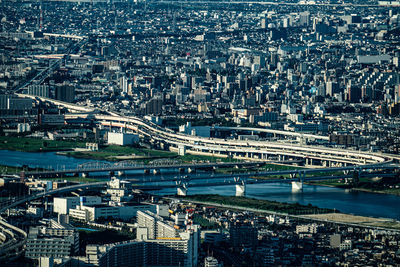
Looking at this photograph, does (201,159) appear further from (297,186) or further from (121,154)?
(297,186)

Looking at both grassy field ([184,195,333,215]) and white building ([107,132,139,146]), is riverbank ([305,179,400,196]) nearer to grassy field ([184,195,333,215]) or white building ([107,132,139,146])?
grassy field ([184,195,333,215])

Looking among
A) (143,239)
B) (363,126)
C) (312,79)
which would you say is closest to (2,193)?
(143,239)

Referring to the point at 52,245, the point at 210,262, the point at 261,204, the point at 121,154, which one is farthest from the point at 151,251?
the point at 121,154

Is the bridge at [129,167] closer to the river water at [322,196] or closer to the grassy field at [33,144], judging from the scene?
the river water at [322,196]

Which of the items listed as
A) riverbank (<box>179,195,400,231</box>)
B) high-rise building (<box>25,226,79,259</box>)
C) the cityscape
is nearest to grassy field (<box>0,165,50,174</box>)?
the cityscape

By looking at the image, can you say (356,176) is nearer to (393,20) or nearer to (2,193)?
(2,193)

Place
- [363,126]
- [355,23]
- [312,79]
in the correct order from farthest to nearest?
[355,23] → [312,79] → [363,126]
